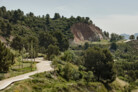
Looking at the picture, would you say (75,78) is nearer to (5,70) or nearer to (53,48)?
(5,70)

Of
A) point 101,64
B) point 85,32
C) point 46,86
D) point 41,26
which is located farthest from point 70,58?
point 85,32

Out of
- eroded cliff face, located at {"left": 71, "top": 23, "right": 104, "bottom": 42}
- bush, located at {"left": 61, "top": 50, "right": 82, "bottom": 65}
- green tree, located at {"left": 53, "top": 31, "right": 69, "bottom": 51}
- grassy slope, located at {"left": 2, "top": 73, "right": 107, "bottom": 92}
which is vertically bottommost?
grassy slope, located at {"left": 2, "top": 73, "right": 107, "bottom": 92}

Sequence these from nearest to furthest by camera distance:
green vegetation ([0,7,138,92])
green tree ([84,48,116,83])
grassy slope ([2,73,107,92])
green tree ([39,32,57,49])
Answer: grassy slope ([2,73,107,92]) → green vegetation ([0,7,138,92]) → green tree ([84,48,116,83]) → green tree ([39,32,57,49])

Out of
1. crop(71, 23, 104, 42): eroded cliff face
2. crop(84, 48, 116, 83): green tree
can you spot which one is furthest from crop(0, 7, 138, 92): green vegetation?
crop(71, 23, 104, 42): eroded cliff face

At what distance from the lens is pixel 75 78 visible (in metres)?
33.6

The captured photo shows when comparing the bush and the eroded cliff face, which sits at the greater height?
the eroded cliff face

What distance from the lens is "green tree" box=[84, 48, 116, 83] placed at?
38581 mm

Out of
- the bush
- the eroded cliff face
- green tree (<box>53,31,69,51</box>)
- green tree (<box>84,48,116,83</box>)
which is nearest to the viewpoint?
green tree (<box>84,48,116,83</box>)

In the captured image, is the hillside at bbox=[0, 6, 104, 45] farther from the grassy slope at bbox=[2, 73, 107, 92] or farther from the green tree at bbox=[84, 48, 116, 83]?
the grassy slope at bbox=[2, 73, 107, 92]

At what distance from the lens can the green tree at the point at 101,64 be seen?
3858 centimetres

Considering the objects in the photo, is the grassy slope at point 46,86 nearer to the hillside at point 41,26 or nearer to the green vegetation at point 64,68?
the green vegetation at point 64,68

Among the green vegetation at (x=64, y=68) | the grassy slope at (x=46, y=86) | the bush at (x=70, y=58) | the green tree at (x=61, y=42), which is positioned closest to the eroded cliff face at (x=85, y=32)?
the green vegetation at (x=64, y=68)

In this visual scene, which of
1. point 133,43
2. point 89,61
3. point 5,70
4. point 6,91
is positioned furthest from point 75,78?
point 133,43

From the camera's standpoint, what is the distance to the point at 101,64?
3931cm
